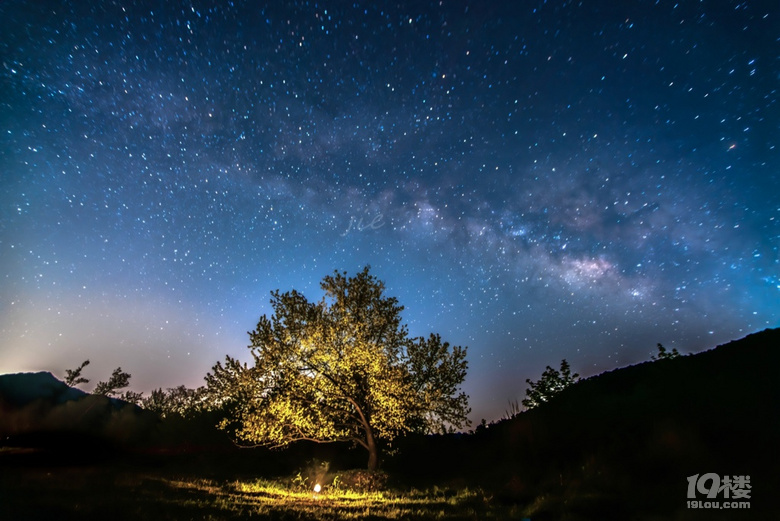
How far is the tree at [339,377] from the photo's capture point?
2211 centimetres

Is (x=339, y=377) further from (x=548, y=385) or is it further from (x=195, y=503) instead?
(x=548, y=385)

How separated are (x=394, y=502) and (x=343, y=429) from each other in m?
9.22

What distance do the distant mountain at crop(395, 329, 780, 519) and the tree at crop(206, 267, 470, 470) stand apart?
643cm

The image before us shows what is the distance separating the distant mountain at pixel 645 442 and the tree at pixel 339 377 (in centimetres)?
643

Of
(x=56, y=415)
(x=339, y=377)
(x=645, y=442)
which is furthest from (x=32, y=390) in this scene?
(x=645, y=442)

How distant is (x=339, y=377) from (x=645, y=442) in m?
16.3

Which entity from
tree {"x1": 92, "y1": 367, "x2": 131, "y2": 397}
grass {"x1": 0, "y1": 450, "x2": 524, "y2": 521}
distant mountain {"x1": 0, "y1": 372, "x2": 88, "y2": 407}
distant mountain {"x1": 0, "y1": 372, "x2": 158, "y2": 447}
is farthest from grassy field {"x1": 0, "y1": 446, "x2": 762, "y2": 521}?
tree {"x1": 92, "y1": 367, "x2": 131, "y2": 397}

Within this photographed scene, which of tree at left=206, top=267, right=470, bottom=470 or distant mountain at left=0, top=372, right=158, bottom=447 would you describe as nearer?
tree at left=206, top=267, right=470, bottom=470

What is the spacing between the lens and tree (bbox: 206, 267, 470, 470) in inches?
870

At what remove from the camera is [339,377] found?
915 inches

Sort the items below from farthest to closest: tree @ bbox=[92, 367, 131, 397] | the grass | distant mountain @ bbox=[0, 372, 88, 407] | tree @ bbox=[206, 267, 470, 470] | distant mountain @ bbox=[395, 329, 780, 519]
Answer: tree @ bbox=[92, 367, 131, 397], distant mountain @ bbox=[0, 372, 88, 407], tree @ bbox=[206, 267, 470, 470], distant mountain @ bbox=[395, 329, 780, 519], the grass

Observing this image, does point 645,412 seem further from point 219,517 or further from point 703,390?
point 219,517

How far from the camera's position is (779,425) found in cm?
1487

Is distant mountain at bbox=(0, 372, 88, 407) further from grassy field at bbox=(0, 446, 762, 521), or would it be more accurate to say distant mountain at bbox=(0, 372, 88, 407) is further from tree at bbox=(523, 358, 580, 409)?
tree at bbox=(523, 358, 580, 409)
